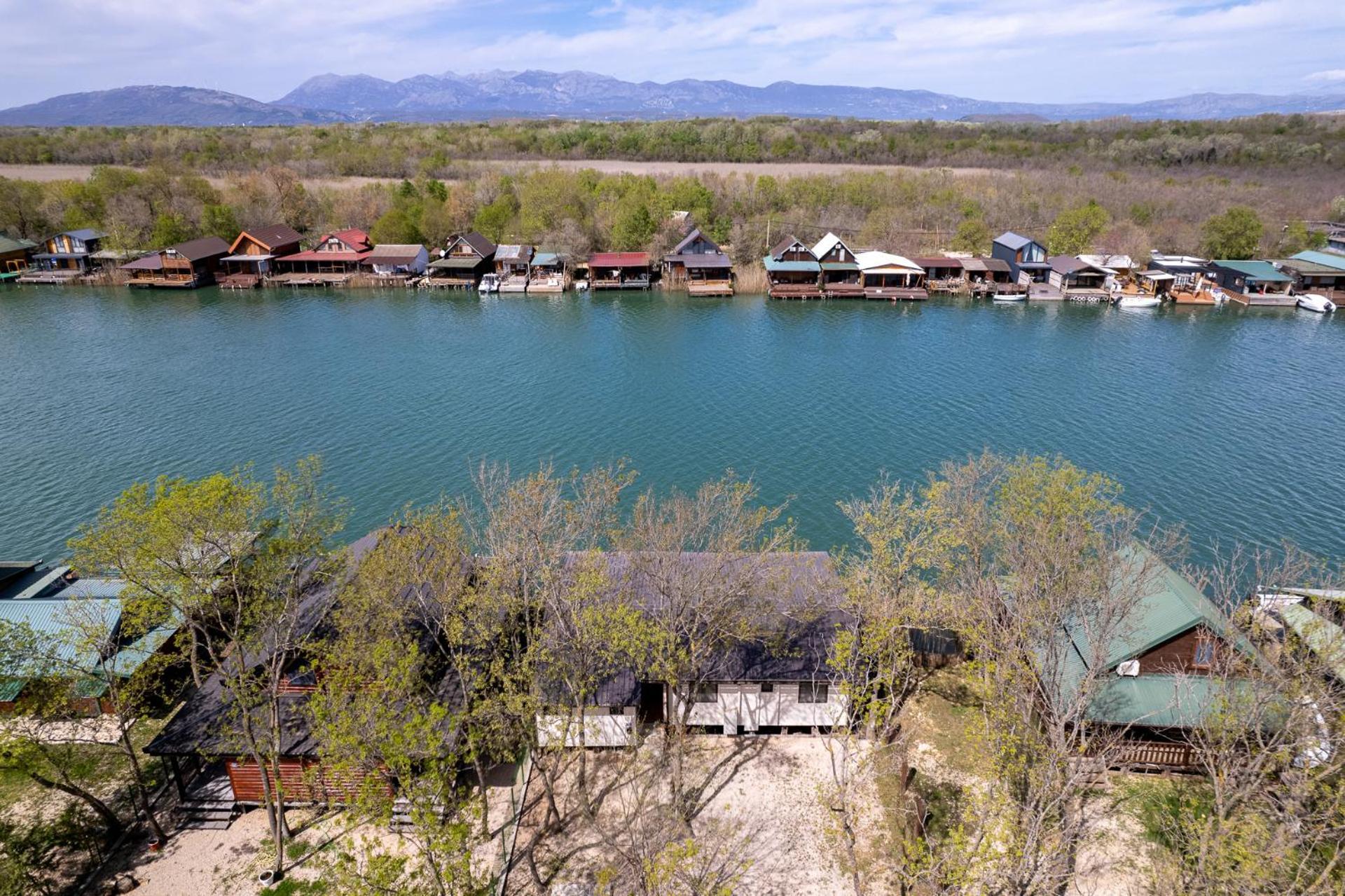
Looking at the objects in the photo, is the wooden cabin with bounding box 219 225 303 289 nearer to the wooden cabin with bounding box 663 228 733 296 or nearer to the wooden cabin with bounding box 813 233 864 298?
the wooden cabin with bounding box 663 228 733 296

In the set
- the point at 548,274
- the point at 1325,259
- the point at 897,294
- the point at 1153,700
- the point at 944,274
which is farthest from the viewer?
the point at 548,274

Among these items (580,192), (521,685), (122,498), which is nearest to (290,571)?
(122,498)

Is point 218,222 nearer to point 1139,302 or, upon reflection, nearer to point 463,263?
point 463,263

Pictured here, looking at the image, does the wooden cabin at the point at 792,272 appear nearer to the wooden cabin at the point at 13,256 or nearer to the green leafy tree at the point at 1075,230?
the green leafy tree at the point at 1075,230

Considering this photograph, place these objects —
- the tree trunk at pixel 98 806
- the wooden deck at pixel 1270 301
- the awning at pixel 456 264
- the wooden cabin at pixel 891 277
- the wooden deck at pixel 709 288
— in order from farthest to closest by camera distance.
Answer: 1. the awning at pixel 456 264
2. the wooden deck at pixel 709 288
3. the wooden cabin at pixel 891 277
4. the wooden deck at pixel 1270 301
5. the tree trunk at pixel 98 806

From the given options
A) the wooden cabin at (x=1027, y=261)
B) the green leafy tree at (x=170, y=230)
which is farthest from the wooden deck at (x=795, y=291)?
the green leafy tree at (x=170, y=230)

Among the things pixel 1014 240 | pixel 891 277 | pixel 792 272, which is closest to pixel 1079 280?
pixel 1014 240
